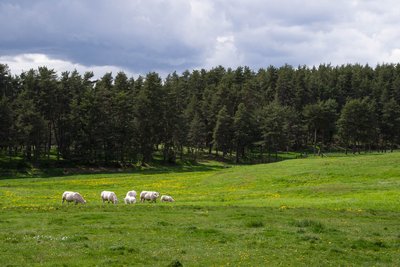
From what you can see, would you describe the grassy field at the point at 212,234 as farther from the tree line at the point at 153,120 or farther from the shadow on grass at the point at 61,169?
the tree line at the point at 153,120

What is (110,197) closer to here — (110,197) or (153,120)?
(110,197)

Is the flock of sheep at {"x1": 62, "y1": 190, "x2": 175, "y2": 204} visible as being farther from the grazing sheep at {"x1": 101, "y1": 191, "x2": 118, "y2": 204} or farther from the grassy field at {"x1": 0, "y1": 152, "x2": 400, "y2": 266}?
the grassy field at {"x1": 0, "y1": 152, "x2": 400, "y2": 266}

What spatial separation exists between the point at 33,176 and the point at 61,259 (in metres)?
81.4

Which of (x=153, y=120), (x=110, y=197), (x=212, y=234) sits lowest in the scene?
(x=110, y=197)

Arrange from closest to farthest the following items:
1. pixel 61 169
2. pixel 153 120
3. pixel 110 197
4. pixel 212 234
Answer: pixel 212 234, pixel 110 197, pixel 61 169, pixel 153 120

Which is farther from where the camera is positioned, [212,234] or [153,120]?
[153,120]

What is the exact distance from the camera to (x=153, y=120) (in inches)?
4892

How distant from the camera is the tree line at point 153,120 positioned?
11312 centimetres

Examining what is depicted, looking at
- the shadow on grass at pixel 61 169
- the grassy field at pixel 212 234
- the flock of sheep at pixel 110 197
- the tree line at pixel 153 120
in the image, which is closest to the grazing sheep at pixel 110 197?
the flock of sheep at pixel 110 197

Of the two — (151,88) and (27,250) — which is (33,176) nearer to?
(151,88)

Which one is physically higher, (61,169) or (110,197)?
(110,197)

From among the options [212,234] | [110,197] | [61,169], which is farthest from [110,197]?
[61,169]

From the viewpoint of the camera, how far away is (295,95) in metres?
180

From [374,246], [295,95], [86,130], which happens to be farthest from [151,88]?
[374,246]
